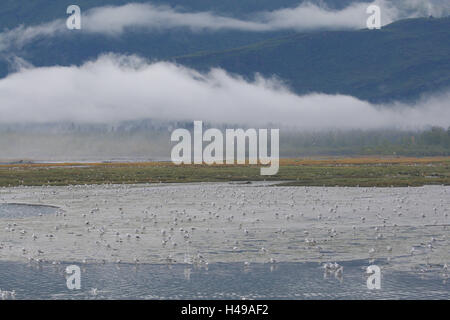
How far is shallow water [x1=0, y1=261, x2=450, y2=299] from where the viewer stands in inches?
907

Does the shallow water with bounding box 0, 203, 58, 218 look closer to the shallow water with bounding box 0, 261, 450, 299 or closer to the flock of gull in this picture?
the flock of gull

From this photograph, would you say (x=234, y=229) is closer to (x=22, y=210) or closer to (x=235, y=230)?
(x=235, y=230)

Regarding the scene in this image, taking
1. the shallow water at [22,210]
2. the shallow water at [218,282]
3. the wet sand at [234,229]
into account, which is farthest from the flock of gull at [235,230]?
the shallow water at [22,210]

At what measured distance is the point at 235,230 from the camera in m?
37.0

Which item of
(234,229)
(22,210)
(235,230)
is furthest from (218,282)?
(22,210)

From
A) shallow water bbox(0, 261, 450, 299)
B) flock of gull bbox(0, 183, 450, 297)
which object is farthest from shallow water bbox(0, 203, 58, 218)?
shallow water bbox(0, 261, 450, 299)

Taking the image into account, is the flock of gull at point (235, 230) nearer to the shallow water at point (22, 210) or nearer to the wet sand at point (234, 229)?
A: the wet sand at point (234, 229)

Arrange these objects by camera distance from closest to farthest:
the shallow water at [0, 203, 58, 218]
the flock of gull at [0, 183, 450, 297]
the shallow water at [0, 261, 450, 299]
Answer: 1. the shallow water at [0, 261, 450, 299]
2. the flock of gull at [0, 183, 450, 297]
3. the shallow water at [0, 203, 58, 218]

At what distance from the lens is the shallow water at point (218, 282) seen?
75.6ft

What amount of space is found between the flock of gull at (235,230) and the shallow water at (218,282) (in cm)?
83

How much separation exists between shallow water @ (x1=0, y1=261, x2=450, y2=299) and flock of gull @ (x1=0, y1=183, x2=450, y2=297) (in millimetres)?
833

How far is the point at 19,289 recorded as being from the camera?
23922mm
